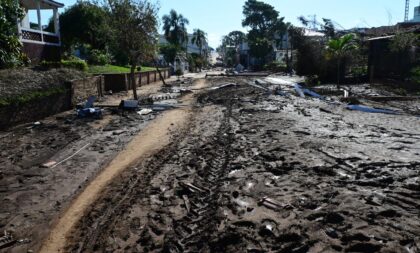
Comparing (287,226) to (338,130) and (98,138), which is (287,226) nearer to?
(338,130)

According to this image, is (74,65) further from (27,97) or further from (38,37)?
(27,97)

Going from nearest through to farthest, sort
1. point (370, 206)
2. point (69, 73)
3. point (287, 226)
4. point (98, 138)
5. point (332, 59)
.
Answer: point (287, 226)
point (370, 206)
point (98, 138)
point (69, 73)
point (332, 59)

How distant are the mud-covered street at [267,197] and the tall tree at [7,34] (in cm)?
1005

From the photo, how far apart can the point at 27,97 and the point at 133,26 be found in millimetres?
8664

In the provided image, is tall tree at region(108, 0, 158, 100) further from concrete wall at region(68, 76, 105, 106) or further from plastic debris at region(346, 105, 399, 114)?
plastic debris at region(346, 105, 399, 114)

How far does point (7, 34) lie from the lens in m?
17.6

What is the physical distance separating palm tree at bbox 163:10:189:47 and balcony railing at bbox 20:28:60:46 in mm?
53994

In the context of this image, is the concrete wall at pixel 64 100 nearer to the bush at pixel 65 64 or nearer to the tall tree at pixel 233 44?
the bush at pixel 65 64

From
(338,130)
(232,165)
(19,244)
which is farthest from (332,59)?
(19,244)

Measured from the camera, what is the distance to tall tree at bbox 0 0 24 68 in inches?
644

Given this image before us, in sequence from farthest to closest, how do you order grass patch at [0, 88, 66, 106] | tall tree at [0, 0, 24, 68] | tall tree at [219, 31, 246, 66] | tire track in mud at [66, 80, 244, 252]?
1. tall tree at [219, 31, 246, 66]
2. tall tree at [0, 0, 24, 68]
3. grass patch at [0, 88, 66, 106]
4. tire track in mud at [66, 80, 244, 252]

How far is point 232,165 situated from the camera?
8594 mm

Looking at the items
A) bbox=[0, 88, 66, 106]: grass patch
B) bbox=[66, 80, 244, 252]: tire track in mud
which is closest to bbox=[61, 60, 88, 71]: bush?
bbox=[0, 88, 66, 106]: grass patch

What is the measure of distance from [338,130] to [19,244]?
9.54 meters
